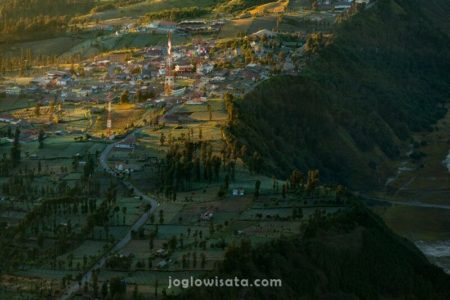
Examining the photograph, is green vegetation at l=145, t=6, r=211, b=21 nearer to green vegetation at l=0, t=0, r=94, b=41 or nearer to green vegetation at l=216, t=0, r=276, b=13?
green vegetation at l=216, t=0, r=276, b=13

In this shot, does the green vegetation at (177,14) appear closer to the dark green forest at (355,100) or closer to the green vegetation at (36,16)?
the green vegetation at (36,16)

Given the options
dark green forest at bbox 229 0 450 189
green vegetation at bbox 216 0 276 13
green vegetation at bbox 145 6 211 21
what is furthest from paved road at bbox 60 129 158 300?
green vegetation at bbox 216 0 276 13

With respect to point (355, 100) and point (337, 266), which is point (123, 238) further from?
point (355, 100)

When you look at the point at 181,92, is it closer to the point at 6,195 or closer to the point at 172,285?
the point at 6,195

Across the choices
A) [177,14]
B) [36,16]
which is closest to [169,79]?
[177,14]

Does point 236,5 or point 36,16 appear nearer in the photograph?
point 236,5

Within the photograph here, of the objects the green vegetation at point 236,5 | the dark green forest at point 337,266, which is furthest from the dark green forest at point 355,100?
the green vegetation at point 236,5

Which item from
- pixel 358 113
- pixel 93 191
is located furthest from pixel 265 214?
pixel 358 113
